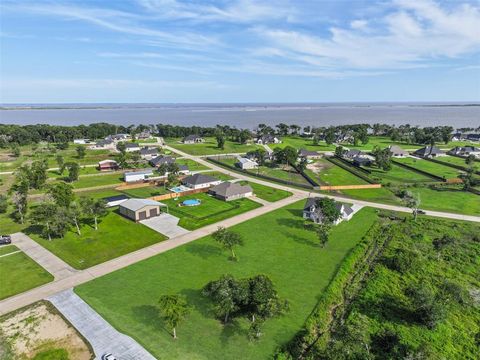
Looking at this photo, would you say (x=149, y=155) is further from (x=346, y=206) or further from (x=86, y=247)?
(x=346, y=206)

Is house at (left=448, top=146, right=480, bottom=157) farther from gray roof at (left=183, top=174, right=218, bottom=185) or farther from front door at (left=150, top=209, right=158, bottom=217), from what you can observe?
front door at (left=150, top=209, right=158, bottom=217)

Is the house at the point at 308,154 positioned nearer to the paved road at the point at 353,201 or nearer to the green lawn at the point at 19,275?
the paved road at the point at 353,201

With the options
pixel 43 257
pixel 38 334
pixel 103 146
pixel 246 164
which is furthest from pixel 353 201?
pixel 103 146

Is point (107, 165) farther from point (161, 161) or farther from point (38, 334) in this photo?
point (38, 334)

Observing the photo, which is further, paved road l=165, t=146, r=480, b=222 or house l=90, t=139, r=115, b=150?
house l=90, t=139, r=115, b=150

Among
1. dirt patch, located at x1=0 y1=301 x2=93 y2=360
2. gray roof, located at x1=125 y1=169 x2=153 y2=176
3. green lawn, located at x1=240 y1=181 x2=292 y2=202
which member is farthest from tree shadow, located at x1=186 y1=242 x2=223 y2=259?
gray roof, located at x1=125 y1=169 x2=153 y2=176

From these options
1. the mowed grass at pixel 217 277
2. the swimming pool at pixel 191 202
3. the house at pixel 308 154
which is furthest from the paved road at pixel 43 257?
the house at pixel 308 154

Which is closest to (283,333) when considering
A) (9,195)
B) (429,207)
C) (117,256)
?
(117,256)
